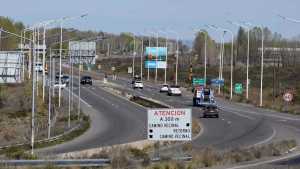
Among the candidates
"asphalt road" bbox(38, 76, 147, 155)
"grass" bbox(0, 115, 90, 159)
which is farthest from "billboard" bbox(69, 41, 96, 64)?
"grass" bbox(0, 115, 90, 159)

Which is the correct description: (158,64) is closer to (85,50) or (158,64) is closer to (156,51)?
(156,51)

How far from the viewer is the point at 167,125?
2836 centimetres

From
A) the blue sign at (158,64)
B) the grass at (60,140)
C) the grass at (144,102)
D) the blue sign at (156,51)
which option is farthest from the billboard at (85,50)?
the blue sign at (156,51)

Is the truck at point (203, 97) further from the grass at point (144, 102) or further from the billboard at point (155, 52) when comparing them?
the billboard at point (155, 52)

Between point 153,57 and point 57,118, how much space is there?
2919 inches

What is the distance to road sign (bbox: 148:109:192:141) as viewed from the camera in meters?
28.4

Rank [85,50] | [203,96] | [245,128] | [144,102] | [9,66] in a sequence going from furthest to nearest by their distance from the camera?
[144,102], [203,96], [85,50], [9,66], [245,128]

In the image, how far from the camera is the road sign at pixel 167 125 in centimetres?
2836

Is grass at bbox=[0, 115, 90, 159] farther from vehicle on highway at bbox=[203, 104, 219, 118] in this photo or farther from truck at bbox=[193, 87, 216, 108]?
truck at bbox=[193, 87, 216, 108]

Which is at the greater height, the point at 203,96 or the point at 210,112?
the point at 203,96

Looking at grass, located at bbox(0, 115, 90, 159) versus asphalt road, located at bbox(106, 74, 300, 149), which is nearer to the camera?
grass, located at bbox(0, 115, 90, 159)

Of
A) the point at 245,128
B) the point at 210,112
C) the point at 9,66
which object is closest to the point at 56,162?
the point at 245,128

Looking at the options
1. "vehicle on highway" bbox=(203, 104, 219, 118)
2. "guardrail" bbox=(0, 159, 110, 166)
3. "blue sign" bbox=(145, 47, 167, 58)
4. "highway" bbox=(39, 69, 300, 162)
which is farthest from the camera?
"blue sign" bbox=(145, 47, 167, 58)

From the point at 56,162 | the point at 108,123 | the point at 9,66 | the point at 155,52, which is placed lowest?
the point at 108,123
